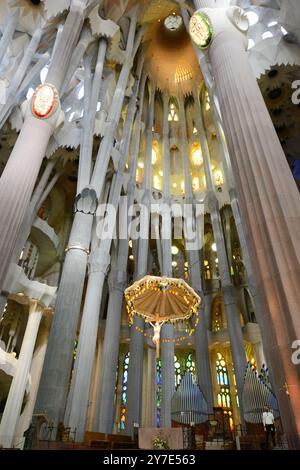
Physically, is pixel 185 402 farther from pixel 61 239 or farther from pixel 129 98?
pixel 129 98

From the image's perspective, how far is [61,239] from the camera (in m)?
18.2

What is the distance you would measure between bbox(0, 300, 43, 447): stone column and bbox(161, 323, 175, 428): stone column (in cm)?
580

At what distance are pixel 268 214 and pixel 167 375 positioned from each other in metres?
11.1

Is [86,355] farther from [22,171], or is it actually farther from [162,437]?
[22,171]

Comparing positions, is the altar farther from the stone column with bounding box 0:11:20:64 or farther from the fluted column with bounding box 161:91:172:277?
the stone column with bounding box 0:11:20:64

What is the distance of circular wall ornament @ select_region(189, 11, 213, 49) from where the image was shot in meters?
9.13

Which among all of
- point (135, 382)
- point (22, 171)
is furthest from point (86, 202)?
point (135, 382)

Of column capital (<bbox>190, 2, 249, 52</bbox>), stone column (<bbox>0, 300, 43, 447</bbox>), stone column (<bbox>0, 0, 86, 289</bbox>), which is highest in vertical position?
column capital (<bbox>190, 2, 249, 52</bbox>)

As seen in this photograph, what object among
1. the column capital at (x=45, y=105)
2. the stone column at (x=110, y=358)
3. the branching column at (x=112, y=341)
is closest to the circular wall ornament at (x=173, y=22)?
the branching column at (x=112, y=341)

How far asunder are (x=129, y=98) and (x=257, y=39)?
741cm

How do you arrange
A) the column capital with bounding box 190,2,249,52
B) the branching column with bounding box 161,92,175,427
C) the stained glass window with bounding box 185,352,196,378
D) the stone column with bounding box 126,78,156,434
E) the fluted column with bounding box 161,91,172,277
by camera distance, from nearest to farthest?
the column capital with bounding box 190,2,249,52 < the stone column with bounding box 126,78,156,434 < the branching column with bounding box 161,92,175,427 < the fluted column with bounding box 161,91,172,277 < the stained glass window with bounding box 185,352,196,378

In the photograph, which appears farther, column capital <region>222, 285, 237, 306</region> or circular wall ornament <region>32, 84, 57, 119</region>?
column capital <region>222, 285, 237, 306</region>

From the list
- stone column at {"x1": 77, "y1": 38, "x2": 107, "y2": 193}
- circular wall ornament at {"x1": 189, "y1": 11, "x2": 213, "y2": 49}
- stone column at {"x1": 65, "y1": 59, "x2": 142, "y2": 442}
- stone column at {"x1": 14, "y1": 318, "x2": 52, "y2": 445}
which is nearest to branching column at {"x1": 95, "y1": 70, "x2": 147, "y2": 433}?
stone column at {"x1": 65, "y1": 59, "x2": 142, "y2": 442}

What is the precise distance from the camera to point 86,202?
11.4 m
